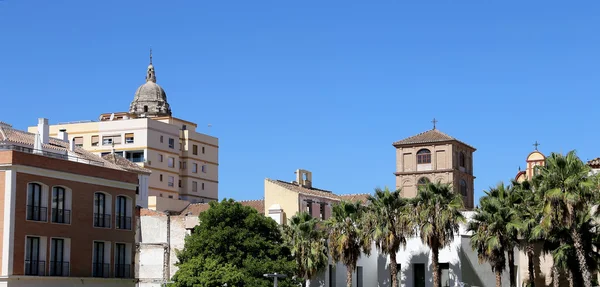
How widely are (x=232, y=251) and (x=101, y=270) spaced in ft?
31.8

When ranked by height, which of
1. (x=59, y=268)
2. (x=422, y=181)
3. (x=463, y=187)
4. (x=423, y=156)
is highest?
(x=423, y=156)

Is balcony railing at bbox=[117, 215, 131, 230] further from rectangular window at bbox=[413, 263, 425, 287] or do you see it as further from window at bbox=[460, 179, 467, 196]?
window at bbox=[460, 179, 467, 196]

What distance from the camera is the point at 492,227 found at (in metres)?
57.8

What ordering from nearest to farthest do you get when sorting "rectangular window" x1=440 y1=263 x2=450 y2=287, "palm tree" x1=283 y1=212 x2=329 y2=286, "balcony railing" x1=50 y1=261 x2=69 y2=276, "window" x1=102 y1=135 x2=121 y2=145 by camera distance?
1. "balcony railing" x1=50 y1=261 x2=69 y2=276
2. "palm tree" x1=283 y1=212 x2=329 y2=286
3. "rectangular window" x1=440 y1=263 x2=450 y2=287
4. "window" x1=102 y1=135 x2=121 y2=145

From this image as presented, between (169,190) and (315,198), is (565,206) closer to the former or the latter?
(315,198)

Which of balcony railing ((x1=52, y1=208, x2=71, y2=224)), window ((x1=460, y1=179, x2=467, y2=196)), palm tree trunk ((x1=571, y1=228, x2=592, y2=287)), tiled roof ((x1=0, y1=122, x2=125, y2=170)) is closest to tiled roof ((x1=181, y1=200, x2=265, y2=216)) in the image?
tiled roof ((x1=0, y1=122, x2=125, y2=170))

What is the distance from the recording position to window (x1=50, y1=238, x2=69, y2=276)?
52.8 m

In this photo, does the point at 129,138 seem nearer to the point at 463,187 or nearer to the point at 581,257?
the point at 463,187

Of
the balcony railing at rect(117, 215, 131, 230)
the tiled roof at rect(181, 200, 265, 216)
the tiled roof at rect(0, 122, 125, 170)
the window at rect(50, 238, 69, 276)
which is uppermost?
the tiled roof at rect(0, 122, 125, 170)

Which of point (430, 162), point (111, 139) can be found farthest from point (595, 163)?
point (111, 139)

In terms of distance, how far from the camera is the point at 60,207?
53.8 metres

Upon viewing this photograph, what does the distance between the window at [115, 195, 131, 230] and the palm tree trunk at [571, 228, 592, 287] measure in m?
26.4

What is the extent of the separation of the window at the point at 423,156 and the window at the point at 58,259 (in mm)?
59403

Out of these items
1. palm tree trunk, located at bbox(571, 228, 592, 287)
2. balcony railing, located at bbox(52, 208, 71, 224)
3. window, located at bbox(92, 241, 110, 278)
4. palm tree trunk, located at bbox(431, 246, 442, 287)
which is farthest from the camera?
palm tree trunk, located at bbox(431, 246, 442, 287)
